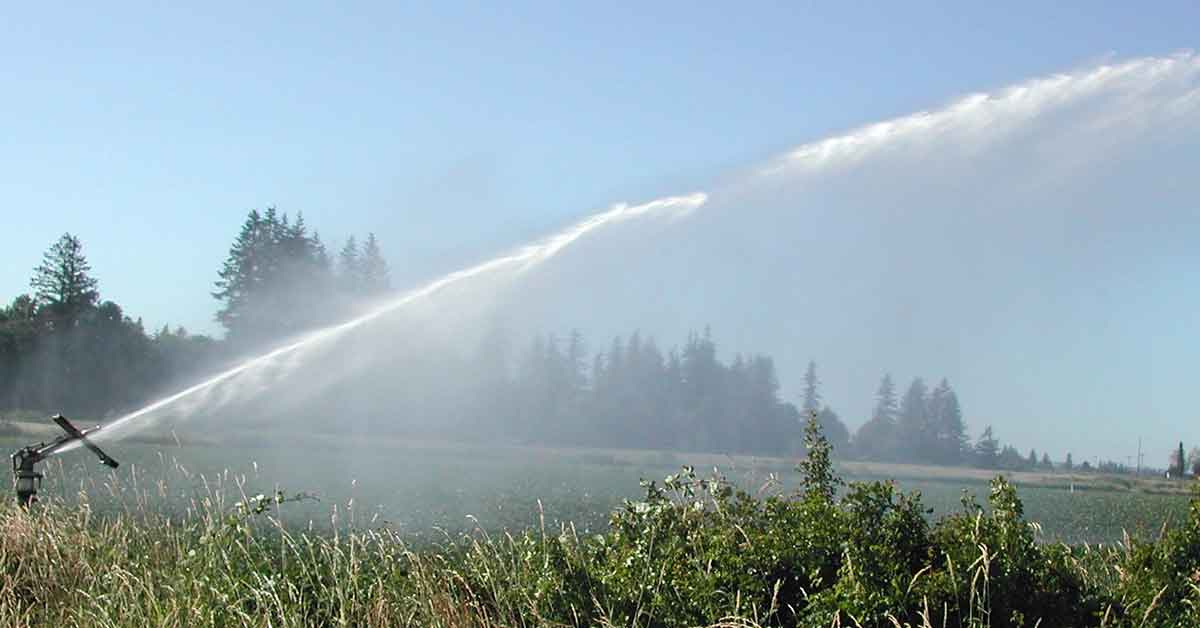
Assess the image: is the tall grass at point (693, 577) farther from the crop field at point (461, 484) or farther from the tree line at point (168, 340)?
the tree line at point (168, 340)

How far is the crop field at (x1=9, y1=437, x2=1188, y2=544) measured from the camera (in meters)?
16.7

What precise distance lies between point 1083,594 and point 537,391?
36.4 metres

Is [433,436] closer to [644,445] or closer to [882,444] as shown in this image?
[644,445]

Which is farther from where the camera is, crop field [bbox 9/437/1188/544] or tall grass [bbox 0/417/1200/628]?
crop field [bbox 9/437/1188/544]

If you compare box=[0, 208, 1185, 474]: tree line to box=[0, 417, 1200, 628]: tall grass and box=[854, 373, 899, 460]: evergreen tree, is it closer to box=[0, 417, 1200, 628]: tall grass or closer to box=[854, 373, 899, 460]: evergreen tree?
box=[854, 373, 899, 460]: evergreen tree

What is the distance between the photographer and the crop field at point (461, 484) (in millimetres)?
16672

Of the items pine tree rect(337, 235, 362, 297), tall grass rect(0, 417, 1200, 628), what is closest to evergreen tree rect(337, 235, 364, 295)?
pine tree rect(337, 235, 362, 297)

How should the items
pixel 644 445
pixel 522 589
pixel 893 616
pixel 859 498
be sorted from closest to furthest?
pixel 893 616 < pixel 859 498 < pixel 522 589 < pixel 644 445

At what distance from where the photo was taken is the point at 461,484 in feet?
97.9

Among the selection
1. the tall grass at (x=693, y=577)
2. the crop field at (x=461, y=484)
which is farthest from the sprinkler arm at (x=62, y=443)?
the tall grass at (x=693, y=577)

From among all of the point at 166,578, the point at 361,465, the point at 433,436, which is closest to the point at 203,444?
the point at 361,465

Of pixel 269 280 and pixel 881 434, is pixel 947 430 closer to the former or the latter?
pixel 881 434

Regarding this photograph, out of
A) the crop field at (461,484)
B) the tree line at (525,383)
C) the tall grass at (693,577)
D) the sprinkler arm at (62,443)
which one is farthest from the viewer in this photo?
the tree line at (525,383)

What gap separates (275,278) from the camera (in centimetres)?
4547
